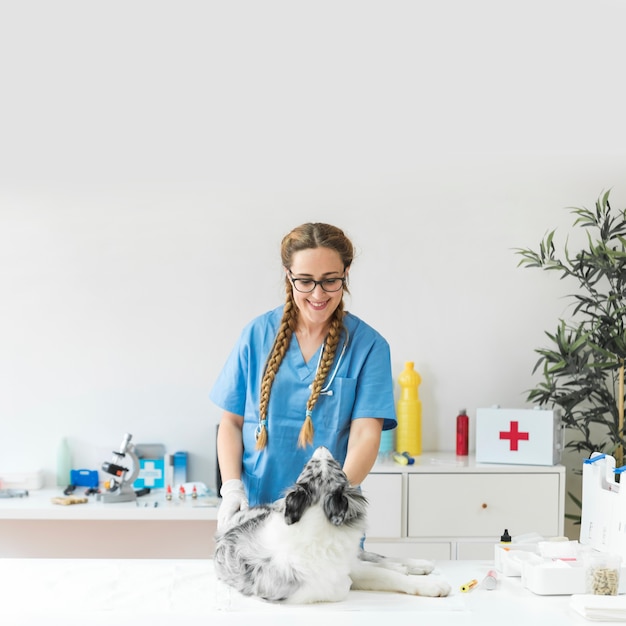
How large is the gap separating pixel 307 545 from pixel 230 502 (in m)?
0.42

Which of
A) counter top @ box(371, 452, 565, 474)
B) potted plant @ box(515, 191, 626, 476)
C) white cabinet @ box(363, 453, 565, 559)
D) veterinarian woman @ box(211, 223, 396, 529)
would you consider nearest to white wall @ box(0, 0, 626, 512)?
potted plant @ box(515, 191, 626, 476)

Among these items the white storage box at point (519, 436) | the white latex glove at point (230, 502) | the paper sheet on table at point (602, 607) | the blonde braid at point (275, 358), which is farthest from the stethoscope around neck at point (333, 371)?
the white storage box at point (519, 436)

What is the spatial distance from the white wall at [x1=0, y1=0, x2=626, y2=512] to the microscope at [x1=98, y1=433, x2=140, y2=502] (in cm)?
25

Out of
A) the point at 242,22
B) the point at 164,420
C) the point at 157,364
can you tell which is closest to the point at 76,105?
the point at 242,22

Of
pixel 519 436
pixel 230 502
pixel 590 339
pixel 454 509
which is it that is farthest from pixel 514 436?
pixel 230 502

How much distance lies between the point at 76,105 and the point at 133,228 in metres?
0.60

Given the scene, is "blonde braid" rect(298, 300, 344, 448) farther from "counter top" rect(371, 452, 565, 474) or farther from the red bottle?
the red bottle

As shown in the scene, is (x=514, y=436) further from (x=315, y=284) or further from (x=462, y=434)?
(x=315, y=284)

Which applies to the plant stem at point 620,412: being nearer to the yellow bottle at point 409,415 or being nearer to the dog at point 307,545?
the yellow bottle at point 409,415

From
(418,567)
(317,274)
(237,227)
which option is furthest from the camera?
(237,227)

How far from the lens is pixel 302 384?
2.35 metres

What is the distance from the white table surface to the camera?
1729 millimetres

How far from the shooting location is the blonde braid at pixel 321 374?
2.29 m

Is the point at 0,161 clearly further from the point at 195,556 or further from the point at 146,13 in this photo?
the point at 195,556
